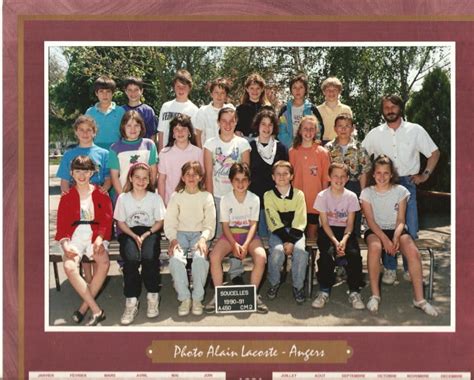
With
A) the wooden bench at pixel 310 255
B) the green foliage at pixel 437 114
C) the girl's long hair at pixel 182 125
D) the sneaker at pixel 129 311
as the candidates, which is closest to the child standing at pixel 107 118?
the girl's long hair at pixel 182 125

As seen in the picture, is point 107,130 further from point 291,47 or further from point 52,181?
point 291,47

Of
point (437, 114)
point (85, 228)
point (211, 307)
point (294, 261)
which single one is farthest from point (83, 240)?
A: point (437, 114)

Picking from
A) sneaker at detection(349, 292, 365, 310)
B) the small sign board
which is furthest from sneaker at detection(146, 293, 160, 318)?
sneaker at detection(349, 292, 365, 310)

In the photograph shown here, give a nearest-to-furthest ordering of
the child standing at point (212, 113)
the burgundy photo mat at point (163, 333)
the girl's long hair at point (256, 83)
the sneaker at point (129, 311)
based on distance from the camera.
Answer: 1. the burgundy photo mat at point (163, 333)
2. the sneaker at point (129, 311)
3. the girl's long hair at point (256, 83)
4. the child standing at point (212, 113)

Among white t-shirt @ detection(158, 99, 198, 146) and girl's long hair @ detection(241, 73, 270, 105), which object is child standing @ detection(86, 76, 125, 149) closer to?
white t-shirt @ detection(158, 99, 198, 146)

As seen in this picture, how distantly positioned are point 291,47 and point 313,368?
8.76 feet

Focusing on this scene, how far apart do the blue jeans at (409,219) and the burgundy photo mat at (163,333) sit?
520 mm

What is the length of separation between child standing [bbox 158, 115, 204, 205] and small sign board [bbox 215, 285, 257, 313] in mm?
983

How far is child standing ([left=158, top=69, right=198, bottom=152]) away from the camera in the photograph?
21.4ft

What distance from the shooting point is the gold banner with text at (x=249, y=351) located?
5.69 meters

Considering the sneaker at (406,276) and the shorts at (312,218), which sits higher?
the shorts at (312,218)

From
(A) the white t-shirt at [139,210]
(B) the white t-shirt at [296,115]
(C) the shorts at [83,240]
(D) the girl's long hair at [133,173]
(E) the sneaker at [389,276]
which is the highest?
(B) the white t-shirt at [296,115]

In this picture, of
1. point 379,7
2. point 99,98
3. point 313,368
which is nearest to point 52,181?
point 99,98

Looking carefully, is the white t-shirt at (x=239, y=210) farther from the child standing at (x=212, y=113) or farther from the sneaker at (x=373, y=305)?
the sneaker at (x=373, y=305)
